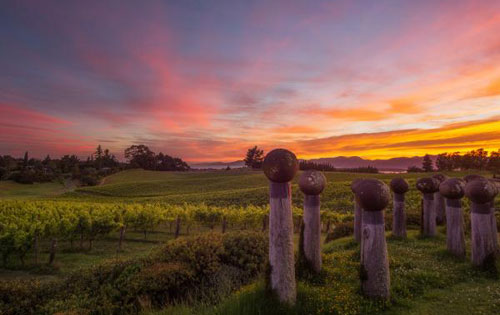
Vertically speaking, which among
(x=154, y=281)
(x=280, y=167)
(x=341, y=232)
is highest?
(x=280, y=167)

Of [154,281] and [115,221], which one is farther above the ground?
[154,281]

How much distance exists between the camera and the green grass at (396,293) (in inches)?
249

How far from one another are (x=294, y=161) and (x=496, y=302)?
560 centimetres

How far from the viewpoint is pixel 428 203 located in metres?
12.9

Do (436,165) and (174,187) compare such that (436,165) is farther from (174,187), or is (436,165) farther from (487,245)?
(487,245)

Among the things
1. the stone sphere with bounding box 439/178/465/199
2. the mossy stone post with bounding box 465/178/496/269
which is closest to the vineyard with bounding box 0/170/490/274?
the stone sphere with bounding box 439/178/465/199

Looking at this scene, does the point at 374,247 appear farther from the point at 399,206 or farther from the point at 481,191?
the point at 399,206

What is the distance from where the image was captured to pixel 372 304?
6609mm

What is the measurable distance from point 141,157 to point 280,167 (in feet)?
476

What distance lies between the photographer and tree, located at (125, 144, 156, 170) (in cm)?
14043

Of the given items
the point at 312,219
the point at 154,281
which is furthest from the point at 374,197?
the point at 154,281

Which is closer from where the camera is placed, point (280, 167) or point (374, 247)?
point (280, 167)

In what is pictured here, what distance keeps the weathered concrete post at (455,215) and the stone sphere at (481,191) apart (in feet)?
2.54

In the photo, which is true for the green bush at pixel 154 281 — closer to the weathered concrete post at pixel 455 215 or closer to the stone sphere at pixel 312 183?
the stone sphere at pixel 312 183
